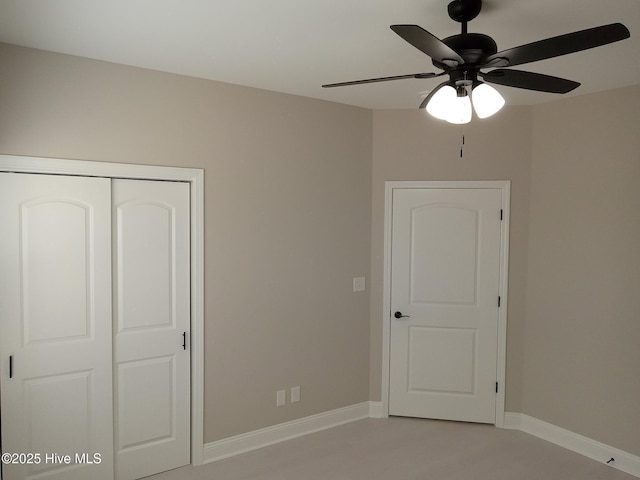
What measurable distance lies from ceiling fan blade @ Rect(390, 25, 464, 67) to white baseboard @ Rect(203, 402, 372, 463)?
294cm

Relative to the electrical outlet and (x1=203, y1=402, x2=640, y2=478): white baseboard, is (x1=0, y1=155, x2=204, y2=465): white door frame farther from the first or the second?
the electrical outlet

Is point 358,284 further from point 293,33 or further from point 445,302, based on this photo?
point 293,33

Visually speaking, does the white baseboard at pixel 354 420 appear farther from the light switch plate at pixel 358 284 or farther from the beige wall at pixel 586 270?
the light switch plate at pixel 358 284

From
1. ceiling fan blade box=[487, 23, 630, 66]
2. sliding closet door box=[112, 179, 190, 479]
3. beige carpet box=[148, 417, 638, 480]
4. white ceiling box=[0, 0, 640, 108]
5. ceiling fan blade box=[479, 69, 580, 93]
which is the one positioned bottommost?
beige carpet box=[148, 417, 638, 480]

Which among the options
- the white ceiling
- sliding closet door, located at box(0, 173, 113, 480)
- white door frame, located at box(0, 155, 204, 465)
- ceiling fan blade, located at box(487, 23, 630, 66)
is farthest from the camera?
white door frame, located at box(0, 155, 204, 465)

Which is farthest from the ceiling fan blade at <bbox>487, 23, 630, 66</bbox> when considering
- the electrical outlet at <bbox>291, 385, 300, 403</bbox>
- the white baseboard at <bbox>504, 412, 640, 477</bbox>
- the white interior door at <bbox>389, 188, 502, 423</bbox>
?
the white baseboard at <bbox>504, 412, 640, 477</bbox>

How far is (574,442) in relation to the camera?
3555 millimetres

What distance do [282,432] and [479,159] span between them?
276 centimetres

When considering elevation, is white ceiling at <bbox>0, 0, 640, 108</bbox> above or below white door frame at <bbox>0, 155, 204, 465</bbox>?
above

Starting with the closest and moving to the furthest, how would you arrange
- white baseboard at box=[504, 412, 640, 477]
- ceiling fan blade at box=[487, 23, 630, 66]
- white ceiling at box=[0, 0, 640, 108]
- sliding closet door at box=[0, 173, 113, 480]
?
ceiling fan blade at box=[487, 23, 630, 66]
white ceiling at box=[0, 0, 640, 108]
sliding closet door at box=[0, 173, 113, 480]
white baseboard at box=[504, 412, 640, 477]

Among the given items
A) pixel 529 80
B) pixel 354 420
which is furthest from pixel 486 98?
pixel 354 420

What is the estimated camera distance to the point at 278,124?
3.58 m

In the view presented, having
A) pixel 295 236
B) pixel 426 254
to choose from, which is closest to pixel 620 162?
pixel 426 254

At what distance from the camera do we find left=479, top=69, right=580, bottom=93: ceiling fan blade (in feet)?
6.31
